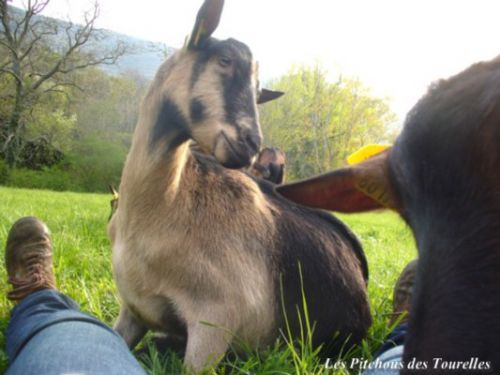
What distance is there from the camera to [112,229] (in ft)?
10.7

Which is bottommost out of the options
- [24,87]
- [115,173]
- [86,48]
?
[115,173]

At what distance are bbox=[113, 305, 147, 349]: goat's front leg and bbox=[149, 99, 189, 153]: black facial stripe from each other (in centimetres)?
102

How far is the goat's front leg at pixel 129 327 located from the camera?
2.95 m

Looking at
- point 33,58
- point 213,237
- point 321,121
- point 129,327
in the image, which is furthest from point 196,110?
point 321,121

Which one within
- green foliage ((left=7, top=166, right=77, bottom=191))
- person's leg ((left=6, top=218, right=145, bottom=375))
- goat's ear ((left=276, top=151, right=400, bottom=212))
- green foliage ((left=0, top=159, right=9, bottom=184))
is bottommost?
green foliage ((left=7, top=166, right=77, bottom=191))

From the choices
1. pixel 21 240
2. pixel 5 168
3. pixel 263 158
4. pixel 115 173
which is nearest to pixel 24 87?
pixel 5 168

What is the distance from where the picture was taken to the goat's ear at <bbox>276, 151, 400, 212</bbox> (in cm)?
146

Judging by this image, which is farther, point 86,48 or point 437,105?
point 86,48

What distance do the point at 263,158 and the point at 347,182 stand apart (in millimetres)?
5659

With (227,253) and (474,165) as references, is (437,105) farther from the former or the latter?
(227,253)

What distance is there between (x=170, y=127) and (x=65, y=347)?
5.05 ft

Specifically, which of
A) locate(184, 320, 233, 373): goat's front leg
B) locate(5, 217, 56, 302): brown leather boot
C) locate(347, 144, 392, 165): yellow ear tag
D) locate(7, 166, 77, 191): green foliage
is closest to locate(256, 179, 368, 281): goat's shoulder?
locate(184, 320, 233, 373): goat's front leg

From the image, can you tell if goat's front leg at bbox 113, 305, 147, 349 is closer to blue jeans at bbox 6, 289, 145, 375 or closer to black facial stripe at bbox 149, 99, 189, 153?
blue jeans at bbox 6, 289, 145, 375

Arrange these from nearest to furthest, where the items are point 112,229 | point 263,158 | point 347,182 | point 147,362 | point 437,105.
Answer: point 437,105 < point 347,182 < point 147,362 < point 112,229 < point 263,158
